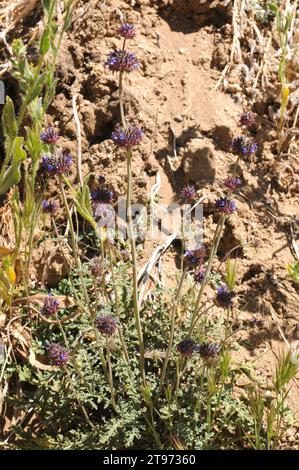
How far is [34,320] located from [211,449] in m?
1.12

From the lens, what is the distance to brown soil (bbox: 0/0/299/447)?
3.39 m

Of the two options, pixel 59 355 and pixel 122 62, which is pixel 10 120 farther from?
pixel 59 355

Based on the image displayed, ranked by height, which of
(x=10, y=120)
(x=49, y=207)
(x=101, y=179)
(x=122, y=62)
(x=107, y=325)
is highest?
(x=122, y=62)

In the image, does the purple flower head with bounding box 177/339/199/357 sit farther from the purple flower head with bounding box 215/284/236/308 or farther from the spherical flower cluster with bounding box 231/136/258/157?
the spherical flower cluster with bounding box 231/136/258/157

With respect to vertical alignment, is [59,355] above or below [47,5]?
below

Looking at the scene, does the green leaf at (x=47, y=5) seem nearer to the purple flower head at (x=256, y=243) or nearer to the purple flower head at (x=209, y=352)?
the purple flower head at (x=209, y=352)

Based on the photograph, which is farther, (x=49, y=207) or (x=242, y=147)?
(x=49, y=207)

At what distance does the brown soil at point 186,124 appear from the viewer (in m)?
3.39

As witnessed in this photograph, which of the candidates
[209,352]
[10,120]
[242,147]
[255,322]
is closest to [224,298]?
[209,352]

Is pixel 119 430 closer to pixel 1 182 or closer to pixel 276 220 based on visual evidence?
pixel 1 182

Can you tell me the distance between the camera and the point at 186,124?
12.3ft

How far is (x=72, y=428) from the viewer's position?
9.40ft

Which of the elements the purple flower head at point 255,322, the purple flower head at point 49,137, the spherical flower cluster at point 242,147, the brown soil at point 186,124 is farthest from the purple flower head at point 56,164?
the purple flower head at point 255,322

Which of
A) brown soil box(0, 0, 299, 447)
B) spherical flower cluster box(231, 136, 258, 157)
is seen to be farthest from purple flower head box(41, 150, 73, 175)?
brown soil box(0, 0, 299, 447)
